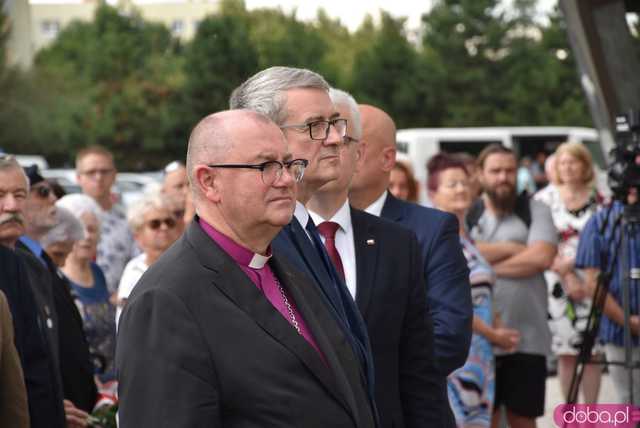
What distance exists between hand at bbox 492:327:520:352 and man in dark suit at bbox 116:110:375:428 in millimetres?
3367

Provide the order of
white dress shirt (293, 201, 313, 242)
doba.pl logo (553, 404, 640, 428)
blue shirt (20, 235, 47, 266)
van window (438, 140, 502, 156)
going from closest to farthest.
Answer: white dress shirt (293, 201, 313, 242)
doba.pl logo (553, 404, 640, 428)
blue shirt (20, 235, 47, 266)
van window (438, 140, 502, 156)

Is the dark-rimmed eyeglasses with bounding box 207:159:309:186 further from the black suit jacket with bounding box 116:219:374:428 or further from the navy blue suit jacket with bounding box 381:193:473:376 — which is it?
the navy blue suit jacket with bounding box 381:193:473:376

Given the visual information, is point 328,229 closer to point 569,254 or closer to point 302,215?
point 302,215

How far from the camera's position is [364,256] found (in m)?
3.90

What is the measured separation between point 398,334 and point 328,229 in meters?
0.42

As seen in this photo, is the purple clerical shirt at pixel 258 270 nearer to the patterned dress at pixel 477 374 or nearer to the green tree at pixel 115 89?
the patterned dress at pixel 477 374

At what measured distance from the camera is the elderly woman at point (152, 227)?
7098mm

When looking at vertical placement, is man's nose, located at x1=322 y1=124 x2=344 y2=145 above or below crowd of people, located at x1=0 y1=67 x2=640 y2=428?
above

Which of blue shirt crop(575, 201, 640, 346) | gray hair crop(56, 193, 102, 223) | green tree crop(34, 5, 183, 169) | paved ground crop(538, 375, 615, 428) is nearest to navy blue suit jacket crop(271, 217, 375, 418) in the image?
blue shirt crop(575, 201, 640, 346)

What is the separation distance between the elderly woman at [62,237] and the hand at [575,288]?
425cm

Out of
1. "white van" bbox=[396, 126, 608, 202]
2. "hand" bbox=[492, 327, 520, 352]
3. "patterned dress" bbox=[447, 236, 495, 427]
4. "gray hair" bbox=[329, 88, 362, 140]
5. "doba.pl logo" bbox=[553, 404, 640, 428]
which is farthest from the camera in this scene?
"white van" bbox=[396, 126, 608, 202]

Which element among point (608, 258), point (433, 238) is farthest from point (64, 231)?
point (608, 258)

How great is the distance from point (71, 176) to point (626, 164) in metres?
28.0

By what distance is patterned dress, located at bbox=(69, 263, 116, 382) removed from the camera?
6840 millimetres
